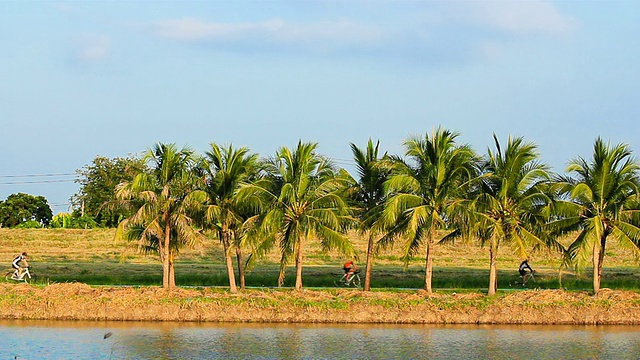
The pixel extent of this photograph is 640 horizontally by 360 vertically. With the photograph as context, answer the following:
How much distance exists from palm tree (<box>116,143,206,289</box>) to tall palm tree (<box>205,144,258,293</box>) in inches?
30.1

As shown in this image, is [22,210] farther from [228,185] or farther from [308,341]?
[308,341]

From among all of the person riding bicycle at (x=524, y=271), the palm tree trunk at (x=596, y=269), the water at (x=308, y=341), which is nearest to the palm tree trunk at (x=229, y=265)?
the water at (x=308, y=341)

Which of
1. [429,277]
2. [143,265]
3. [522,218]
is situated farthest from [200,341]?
[143,265]

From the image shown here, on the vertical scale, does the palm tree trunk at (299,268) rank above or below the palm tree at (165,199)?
below

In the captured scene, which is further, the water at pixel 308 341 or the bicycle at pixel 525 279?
the bicycle at pixel 525 279

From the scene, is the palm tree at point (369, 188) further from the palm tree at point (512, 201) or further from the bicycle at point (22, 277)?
the bicycle at point (22, 277)

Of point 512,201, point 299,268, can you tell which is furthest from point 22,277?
point 512,201

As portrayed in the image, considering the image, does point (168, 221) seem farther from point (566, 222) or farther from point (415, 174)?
point (566, 222)

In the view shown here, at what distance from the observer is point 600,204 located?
33625 mm

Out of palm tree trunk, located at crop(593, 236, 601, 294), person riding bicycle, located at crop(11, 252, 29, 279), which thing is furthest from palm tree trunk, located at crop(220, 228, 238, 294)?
palm tree trunk, located at crop(593, 236, 601, 294)

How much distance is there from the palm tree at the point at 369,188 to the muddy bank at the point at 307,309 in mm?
4093

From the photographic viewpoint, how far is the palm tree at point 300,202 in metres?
33.8

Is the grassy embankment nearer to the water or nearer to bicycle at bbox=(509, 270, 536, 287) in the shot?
bicycle at bbox=(509, 270, 536, 287)

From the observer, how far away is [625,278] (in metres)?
42.5
